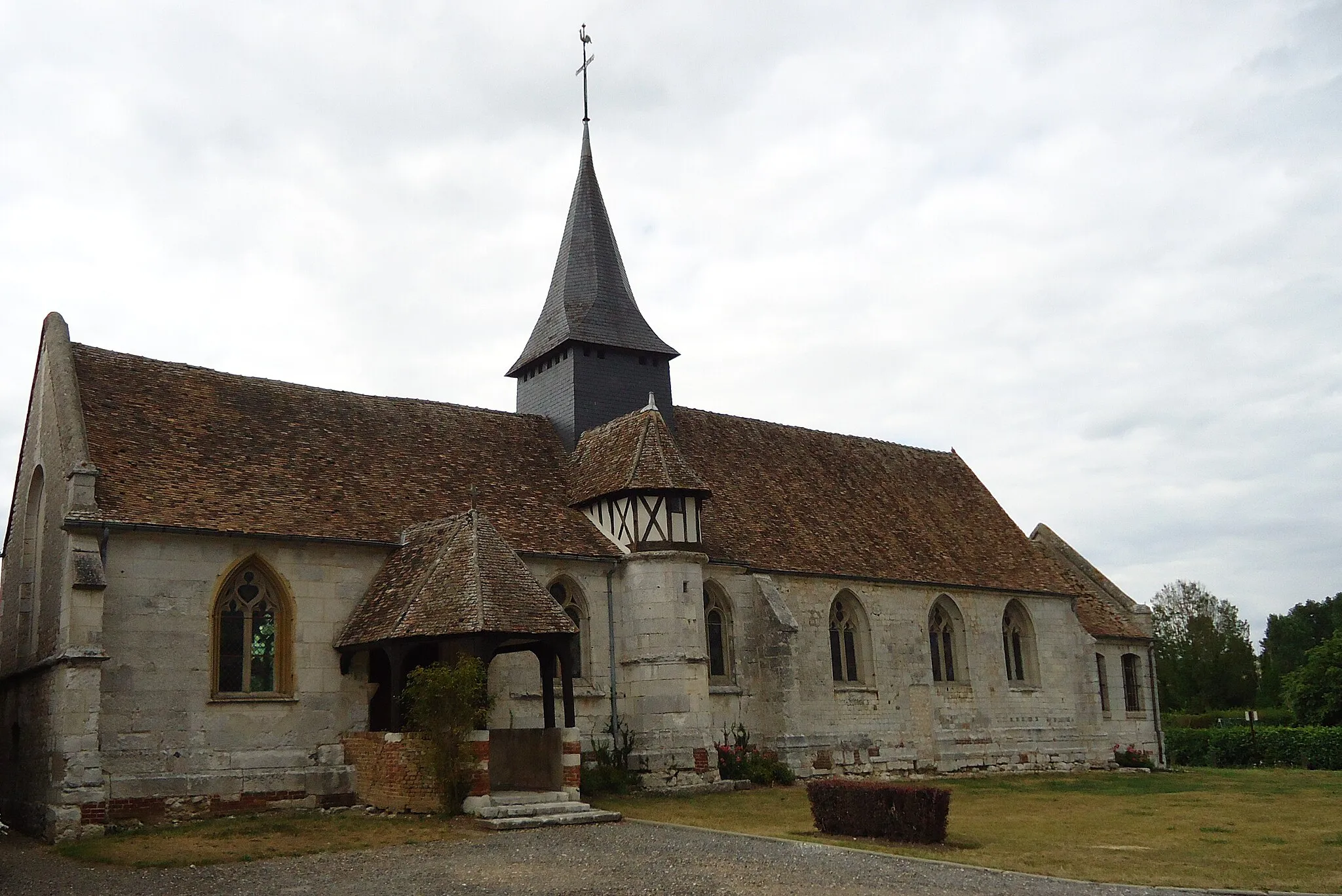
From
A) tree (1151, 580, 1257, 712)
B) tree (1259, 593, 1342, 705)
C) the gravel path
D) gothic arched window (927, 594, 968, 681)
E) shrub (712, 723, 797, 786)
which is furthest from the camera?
tree (1259, 593, 1342, 705)

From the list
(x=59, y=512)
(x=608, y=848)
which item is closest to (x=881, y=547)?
(x=608, y=848)

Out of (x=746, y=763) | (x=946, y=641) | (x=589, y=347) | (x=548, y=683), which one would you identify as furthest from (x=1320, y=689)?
(x=548, y=683)

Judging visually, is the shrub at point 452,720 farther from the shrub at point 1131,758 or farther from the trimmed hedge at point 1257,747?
the trimmed hedge at point 1257,747

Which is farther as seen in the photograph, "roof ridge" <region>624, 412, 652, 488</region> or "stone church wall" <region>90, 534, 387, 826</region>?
"roof ridge" <region>624, 412, 652, 488</region>

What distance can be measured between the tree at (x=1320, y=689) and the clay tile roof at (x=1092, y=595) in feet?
44.9

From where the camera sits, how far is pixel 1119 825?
55.0 ft

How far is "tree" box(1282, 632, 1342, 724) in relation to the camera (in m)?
40.4

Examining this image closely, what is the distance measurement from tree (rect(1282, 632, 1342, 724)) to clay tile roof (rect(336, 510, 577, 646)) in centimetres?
3435

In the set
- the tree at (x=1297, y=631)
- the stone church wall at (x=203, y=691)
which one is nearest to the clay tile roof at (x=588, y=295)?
the stone church wall at (x=203, y=691)

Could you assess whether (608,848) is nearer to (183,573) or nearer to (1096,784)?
(183,573)

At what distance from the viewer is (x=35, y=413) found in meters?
21.6

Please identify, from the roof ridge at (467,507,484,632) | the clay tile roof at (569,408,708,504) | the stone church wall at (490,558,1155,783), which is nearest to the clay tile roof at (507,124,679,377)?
the clay tile roof at (569,408,708,504)

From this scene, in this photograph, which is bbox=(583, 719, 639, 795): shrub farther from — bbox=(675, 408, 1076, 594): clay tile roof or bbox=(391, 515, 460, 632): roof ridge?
bbox=(391, 515, 460, 632): roof ridge

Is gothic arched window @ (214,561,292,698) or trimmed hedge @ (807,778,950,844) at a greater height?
gothic arched window @ (214,561,292,698)
